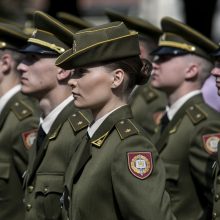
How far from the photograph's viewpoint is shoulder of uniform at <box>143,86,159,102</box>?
38.4 ft

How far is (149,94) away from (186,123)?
277 cm

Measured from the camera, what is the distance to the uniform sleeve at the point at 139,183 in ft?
21.5

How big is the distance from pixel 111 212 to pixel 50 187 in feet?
4.07

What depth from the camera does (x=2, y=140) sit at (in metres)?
8.99

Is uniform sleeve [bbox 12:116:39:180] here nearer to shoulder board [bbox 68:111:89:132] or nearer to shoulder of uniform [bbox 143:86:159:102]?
shoulder board [bbox 68:111:89:132]

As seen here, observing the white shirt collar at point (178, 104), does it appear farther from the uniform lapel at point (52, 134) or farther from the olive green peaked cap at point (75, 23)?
the olive green peaked cap at point (75, 23)

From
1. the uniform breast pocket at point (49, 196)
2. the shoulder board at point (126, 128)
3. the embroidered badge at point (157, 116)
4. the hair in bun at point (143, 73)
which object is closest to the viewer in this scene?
the shoulder board at point (126, 128)

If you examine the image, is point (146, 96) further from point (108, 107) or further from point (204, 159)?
point (108, 107)

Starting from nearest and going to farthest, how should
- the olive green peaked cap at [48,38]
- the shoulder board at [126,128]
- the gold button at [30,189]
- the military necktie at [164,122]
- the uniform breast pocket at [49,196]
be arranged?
1. the shoulder board at [126,128]
2. the uniform breast pocket at [49,196]
3. the gold button at [30,189]
4. the olive green peaked cap at [48,38]
5. the military necktie at [164,122]

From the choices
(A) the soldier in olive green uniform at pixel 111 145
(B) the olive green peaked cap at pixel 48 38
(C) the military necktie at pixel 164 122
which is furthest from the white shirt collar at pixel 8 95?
(A) the soldier in olive green uniform at pixel 111 145

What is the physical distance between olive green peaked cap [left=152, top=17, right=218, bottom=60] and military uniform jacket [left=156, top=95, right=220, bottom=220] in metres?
0.58

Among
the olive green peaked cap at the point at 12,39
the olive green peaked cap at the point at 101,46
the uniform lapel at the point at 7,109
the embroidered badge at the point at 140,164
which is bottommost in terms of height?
the uniform lapel at the point at 7,109

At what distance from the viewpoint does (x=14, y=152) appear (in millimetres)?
8914

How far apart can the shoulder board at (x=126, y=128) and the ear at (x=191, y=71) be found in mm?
2562
